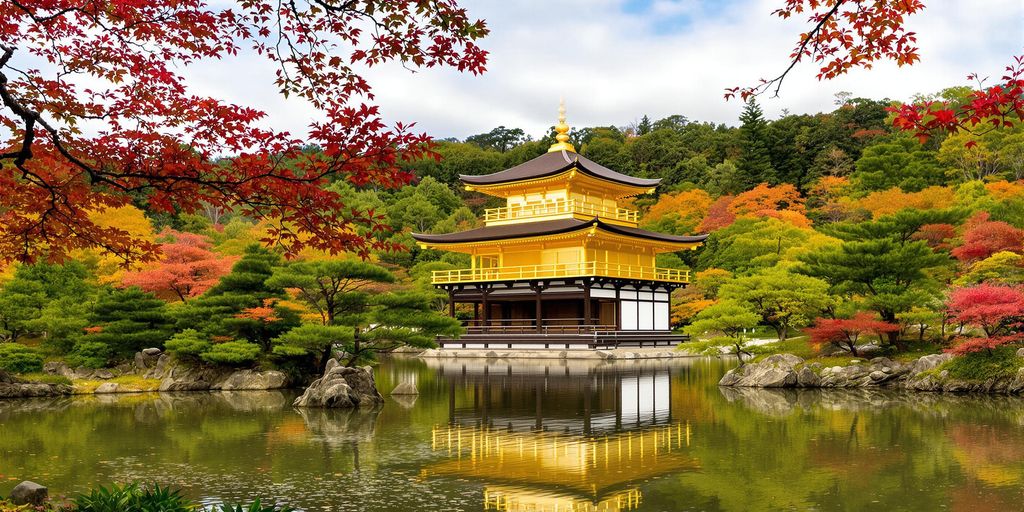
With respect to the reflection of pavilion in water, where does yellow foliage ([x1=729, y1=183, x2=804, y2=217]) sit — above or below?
above

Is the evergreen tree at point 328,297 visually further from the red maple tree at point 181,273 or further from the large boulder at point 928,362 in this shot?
the large boulder at point 928,362

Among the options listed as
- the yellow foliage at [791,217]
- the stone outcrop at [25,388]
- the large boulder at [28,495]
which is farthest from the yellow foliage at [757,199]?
the large boulder at [28,495]

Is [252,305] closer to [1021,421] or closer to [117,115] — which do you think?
[117,115]

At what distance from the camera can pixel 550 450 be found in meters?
9.16

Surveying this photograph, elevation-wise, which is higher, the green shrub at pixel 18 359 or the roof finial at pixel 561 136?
the roof finial at pixel 561 136

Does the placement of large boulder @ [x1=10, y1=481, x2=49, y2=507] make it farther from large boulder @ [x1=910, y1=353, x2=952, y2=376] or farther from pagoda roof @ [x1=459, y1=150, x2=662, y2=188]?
pagoda roof @ [x1=459, y1=150, x2=662, y2=188]

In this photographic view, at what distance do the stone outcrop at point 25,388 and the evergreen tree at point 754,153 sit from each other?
35.9 metres

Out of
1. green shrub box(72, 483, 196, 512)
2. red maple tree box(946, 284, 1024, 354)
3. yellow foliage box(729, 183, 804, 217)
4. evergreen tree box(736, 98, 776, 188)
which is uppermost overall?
evergreen tree box(736, 98, 776, 188)

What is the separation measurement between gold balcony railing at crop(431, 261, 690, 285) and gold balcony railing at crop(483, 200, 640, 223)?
9.12 ft

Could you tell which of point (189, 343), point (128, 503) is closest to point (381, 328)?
point (189, 343)

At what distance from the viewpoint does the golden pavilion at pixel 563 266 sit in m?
29.2

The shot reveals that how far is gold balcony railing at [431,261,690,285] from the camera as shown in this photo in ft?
94.4

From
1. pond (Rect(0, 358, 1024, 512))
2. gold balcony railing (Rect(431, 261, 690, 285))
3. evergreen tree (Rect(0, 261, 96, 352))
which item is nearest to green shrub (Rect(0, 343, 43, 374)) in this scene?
evergreen tree (Rect(0, 261, 96, 352))

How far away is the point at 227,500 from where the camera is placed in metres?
6.82
